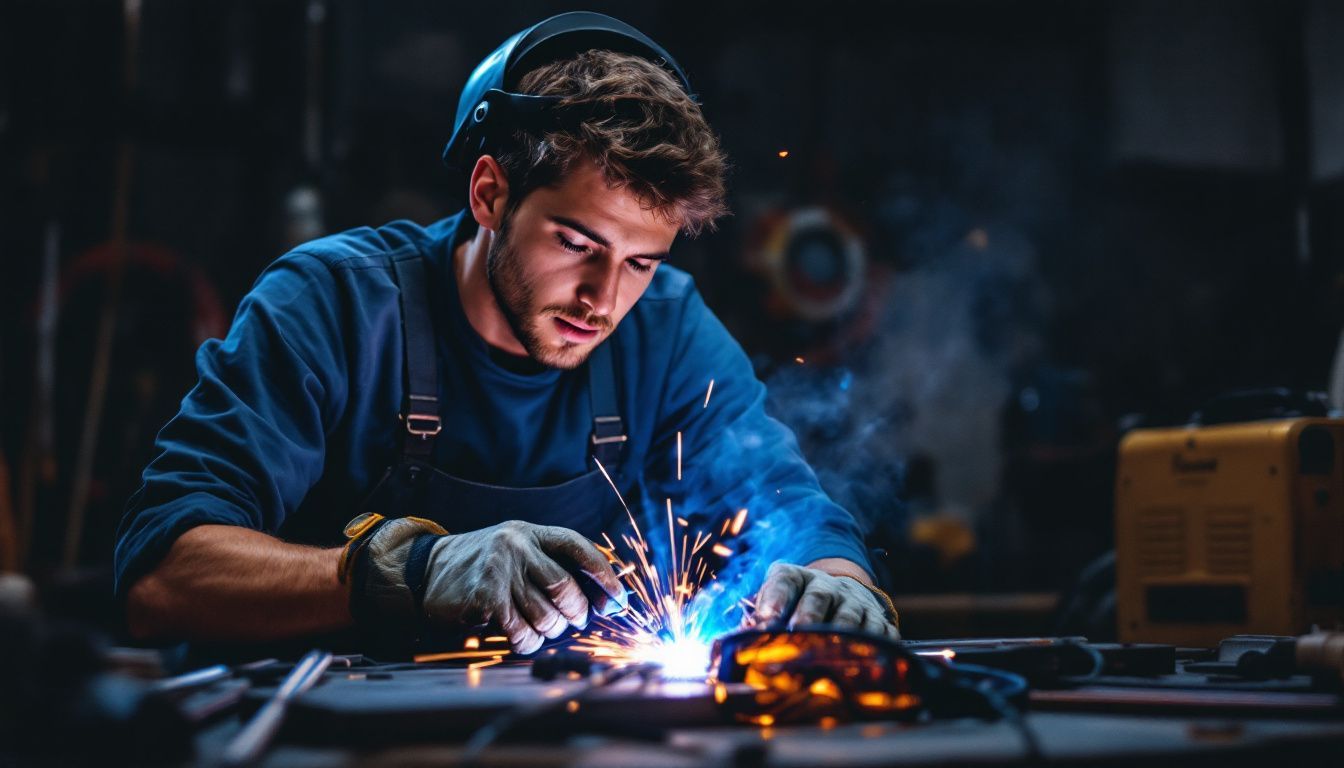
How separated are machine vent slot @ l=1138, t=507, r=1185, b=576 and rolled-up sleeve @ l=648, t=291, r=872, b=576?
1.13 metres

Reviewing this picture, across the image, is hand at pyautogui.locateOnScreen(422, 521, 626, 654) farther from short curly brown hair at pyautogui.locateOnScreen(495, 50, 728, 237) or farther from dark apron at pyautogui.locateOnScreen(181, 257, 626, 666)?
short curly brown hair at pyautogui.locateOnScreen(495, 50, 728, 237)

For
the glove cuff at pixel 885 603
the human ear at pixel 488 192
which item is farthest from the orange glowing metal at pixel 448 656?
the human ear at pixel 488 192

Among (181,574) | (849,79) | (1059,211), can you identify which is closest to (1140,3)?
(1059,211)

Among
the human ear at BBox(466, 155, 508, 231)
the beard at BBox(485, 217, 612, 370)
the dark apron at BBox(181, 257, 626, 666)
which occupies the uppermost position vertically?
the human ear at BBox(466, 155, 508, 231)

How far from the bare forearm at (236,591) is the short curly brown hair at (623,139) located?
2.53 ft

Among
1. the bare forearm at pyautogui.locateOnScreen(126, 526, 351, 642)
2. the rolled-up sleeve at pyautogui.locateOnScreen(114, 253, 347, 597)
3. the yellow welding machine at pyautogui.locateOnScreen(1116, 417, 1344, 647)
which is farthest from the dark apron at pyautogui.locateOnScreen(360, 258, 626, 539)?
the yellow welding machine at pyautogui.locateOnScreen(1116, 417, 1344, 647)

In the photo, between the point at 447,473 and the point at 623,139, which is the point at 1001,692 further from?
the point at 447,473

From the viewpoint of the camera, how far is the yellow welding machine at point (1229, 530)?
2404 millimetres

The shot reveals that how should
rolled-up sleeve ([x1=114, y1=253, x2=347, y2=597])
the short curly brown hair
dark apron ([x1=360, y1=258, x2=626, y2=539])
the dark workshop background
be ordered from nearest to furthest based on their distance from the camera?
1. rolled-up sleeve ([x1=114, y1=253, x2=347, y2=597])
2. the short curly brown hair
3. dark apron ([x1=360, y1=258, x2=626, y2=539])
4. the dark workshop background

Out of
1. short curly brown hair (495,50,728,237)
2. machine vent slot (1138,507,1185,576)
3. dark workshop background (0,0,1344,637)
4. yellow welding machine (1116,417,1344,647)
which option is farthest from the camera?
dark workshop background (0,0,1344,637)

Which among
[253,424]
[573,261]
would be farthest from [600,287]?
[253,424]

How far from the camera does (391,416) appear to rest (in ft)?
6.43

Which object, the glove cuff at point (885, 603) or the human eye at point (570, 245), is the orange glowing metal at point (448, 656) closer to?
the glove cuff at point (885, 603)

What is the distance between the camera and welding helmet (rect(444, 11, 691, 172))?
6.09 ft
